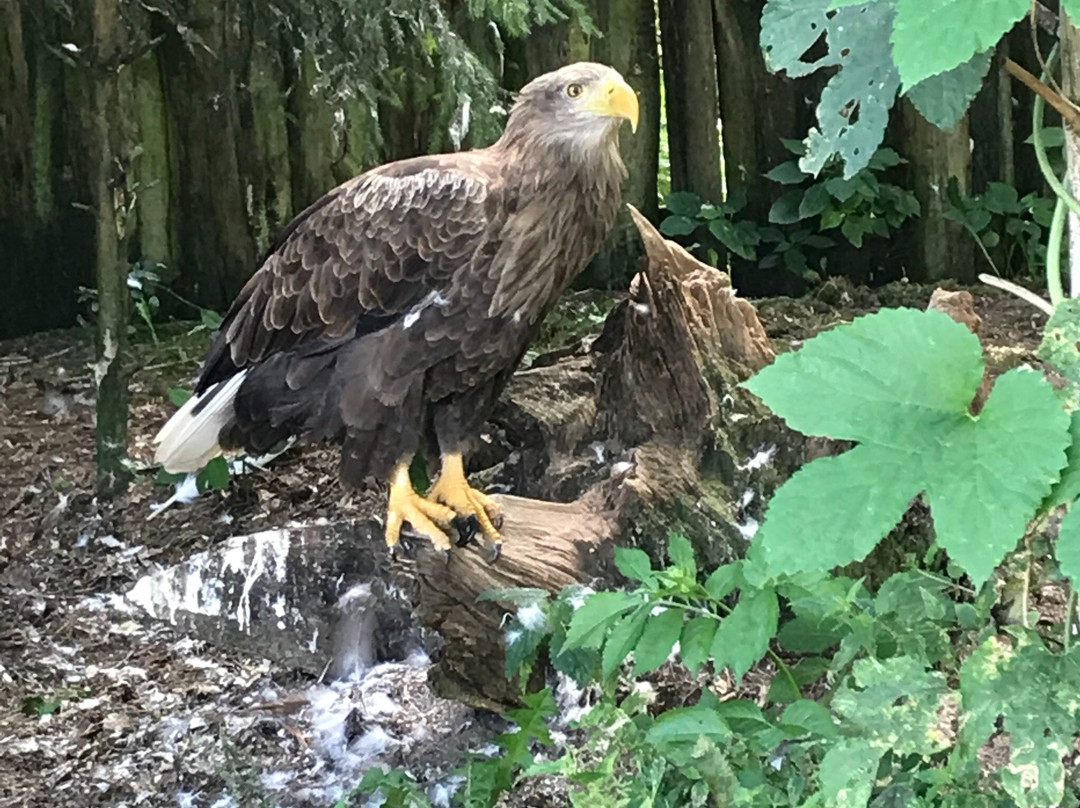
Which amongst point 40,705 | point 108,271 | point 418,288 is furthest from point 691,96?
point 40,705

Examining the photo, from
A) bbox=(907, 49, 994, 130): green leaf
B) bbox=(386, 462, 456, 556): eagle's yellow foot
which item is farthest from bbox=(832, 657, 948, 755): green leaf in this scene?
bbox=(386, 462, 456, 556): eagle's yellow foot

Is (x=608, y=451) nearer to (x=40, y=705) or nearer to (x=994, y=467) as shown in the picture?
(x=40, y=705)

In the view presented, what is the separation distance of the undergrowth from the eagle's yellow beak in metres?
1.24

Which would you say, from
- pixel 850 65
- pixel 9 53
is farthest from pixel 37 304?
pixel 850 65

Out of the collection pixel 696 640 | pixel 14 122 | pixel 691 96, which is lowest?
pixel 696 640

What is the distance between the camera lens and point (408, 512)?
10.3 feet

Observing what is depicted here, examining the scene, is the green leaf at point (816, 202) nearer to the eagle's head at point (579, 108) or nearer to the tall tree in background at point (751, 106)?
the tall tree in background at point (751, 106)

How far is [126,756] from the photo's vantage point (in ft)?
9.35

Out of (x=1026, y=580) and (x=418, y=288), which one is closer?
(x=1026, y=580)

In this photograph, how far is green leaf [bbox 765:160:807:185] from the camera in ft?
16.0

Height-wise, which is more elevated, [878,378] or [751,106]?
[751,106]

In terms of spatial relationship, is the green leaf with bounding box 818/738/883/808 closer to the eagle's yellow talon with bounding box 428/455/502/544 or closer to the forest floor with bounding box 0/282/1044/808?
the forest floor with bounding box 0/282/1044/808

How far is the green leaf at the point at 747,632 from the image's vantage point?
1.55 metres

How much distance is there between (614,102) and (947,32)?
203 cm
